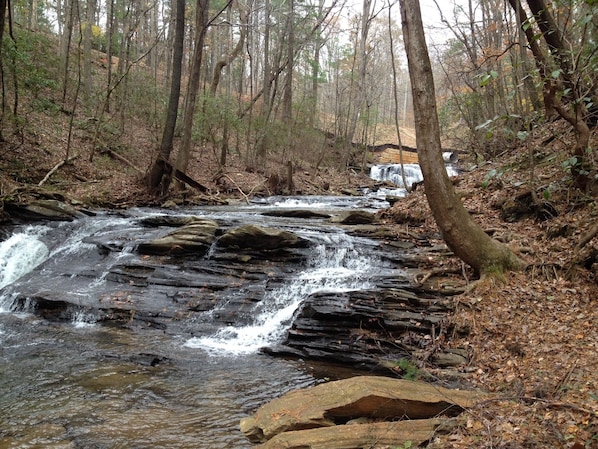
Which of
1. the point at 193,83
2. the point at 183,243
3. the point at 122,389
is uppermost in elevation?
the point at 193,83

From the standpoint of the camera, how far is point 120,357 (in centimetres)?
664

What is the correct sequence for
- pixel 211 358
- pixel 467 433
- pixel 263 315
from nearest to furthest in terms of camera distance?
1. pixel 467 433
2. pixel 211 358
3. pixel 263 315

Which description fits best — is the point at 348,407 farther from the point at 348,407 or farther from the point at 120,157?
the point at 120,157

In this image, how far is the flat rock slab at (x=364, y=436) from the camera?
3.71 m

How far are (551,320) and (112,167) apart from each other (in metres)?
16.2

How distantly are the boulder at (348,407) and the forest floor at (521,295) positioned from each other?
0.40 metres

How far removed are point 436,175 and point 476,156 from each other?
10.8 m

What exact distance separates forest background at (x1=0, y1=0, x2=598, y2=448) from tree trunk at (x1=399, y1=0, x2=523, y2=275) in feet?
1.41

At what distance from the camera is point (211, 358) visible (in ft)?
22.4

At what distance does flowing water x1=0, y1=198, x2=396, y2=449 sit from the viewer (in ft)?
15.7

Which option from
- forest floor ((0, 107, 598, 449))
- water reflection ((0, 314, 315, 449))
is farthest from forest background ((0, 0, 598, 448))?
water reflection ((0, 314, 315, 449))

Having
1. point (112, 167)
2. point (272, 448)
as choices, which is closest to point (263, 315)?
point (272, 448)

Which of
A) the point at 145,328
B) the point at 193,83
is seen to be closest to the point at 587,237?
the point at 145,328

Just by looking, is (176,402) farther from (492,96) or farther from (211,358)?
(492,96)
